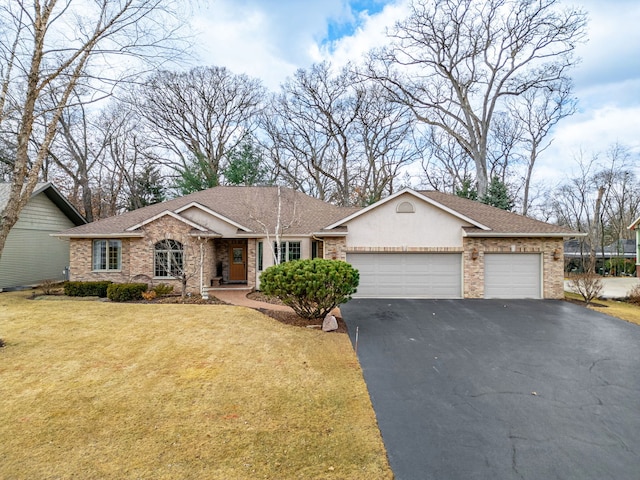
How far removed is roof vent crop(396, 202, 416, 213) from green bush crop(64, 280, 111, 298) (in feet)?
39.7

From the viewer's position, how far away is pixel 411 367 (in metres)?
5.80

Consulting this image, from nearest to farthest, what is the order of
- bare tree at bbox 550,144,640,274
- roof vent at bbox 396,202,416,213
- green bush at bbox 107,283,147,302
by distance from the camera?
green bush at bbox 107,283,147,302 → roof vent at bbox 396,202,416,213 → bare tree at bbox 550,144,640,274

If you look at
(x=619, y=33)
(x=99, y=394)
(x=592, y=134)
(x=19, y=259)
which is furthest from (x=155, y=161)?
(x=592, y=134)

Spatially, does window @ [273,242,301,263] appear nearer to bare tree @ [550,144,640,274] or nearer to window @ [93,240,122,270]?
window @ [93,240,122,270]

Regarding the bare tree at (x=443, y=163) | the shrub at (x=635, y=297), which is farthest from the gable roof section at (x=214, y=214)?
the bare tree at (x=443, y=163)

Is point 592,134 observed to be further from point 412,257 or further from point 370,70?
point 412,257

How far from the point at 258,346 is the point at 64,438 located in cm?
356

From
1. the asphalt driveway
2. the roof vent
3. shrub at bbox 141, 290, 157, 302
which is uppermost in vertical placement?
the roof vent

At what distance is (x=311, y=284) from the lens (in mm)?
8055

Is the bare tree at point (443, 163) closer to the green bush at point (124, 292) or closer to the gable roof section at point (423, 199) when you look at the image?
the gable roof section at point (423, 199)

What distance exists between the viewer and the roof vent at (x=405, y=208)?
1241 cm

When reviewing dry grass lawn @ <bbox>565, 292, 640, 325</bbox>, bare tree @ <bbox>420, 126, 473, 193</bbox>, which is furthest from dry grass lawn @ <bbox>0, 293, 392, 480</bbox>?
bare tree @ <bbox>420, 126, 473, 193</bbox>

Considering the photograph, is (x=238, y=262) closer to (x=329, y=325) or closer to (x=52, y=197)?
(x=329, y=325)

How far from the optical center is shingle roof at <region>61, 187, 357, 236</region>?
14023 mm
